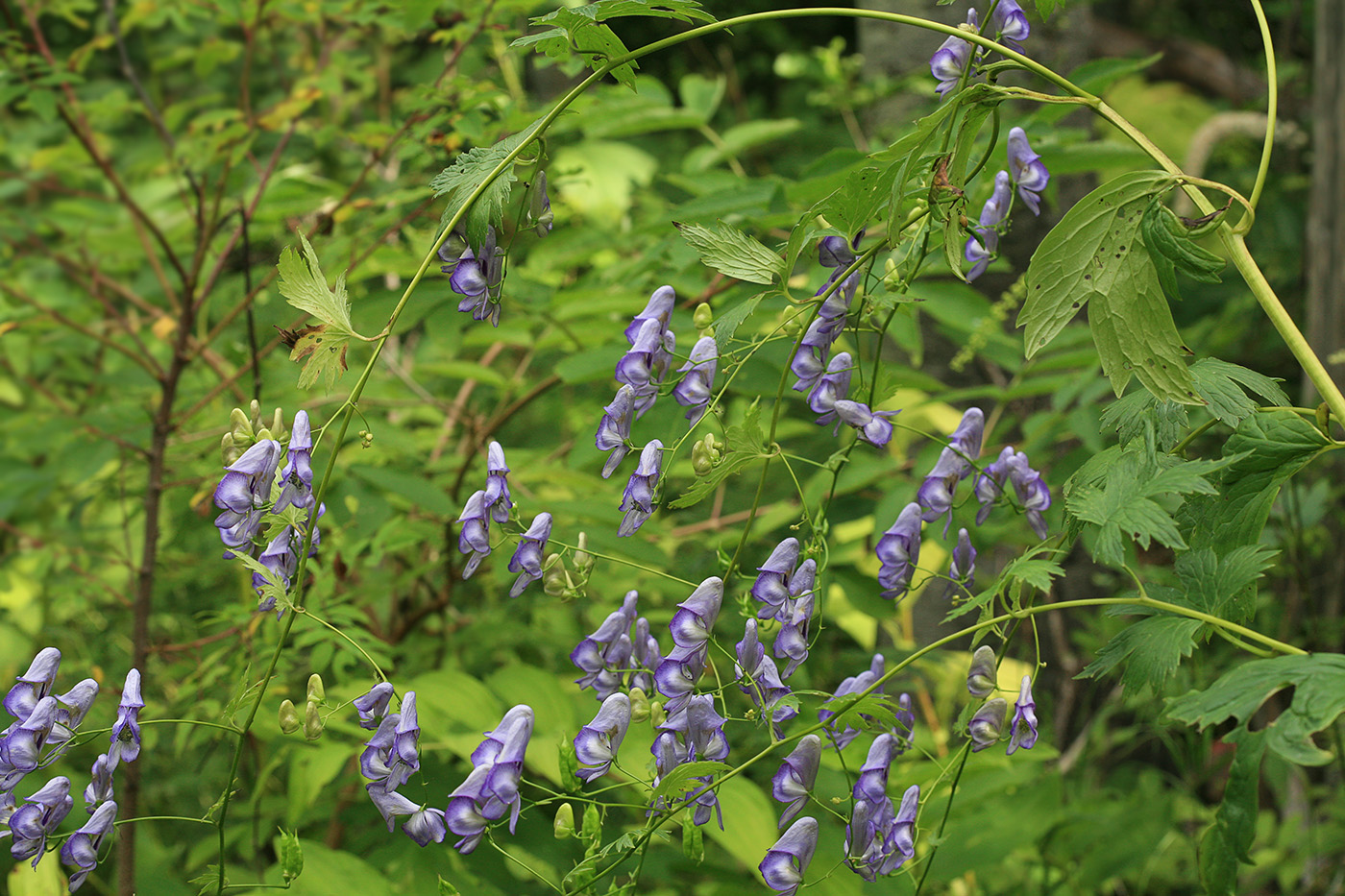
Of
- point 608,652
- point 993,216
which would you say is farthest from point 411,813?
point 993,216

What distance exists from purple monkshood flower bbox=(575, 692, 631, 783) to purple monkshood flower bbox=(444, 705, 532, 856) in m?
0.05

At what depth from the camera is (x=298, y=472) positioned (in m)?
0.67

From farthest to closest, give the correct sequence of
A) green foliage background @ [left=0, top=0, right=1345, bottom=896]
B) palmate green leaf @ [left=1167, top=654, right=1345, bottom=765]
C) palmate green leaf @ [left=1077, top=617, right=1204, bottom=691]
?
green foliage background @ [left=0, top=0, right=1345, bottom=896] → palmate green leaf @ [left=1077, top=617, right=1204, bottom=691] → palmate green leaf @ [left=1167, top=654, right=1345, bottom=765]

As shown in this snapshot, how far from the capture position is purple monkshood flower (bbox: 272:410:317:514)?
0.67 metres

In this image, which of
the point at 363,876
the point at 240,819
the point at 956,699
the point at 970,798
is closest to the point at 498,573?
the point at 240,819

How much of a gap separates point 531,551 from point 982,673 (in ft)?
1.16

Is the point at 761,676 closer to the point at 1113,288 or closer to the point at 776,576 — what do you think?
the point at 776,576

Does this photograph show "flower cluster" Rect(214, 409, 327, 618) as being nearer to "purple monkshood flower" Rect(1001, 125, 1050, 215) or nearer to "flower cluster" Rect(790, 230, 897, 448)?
"flower cluster" Rect(790, 230, 897, 448)

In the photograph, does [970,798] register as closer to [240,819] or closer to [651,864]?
[651,864]

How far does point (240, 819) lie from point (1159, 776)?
1.65m

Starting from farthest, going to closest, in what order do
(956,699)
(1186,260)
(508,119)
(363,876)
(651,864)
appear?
(956,699), (508,119), (651,864), (363,876), (1186,260)

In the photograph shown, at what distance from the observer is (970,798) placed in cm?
117

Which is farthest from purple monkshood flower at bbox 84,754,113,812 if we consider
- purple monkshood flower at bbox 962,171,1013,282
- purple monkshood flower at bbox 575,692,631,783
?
purple monkshood flower at bbox 962,171,1013,282

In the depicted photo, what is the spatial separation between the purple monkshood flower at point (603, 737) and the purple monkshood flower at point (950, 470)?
30 cm
